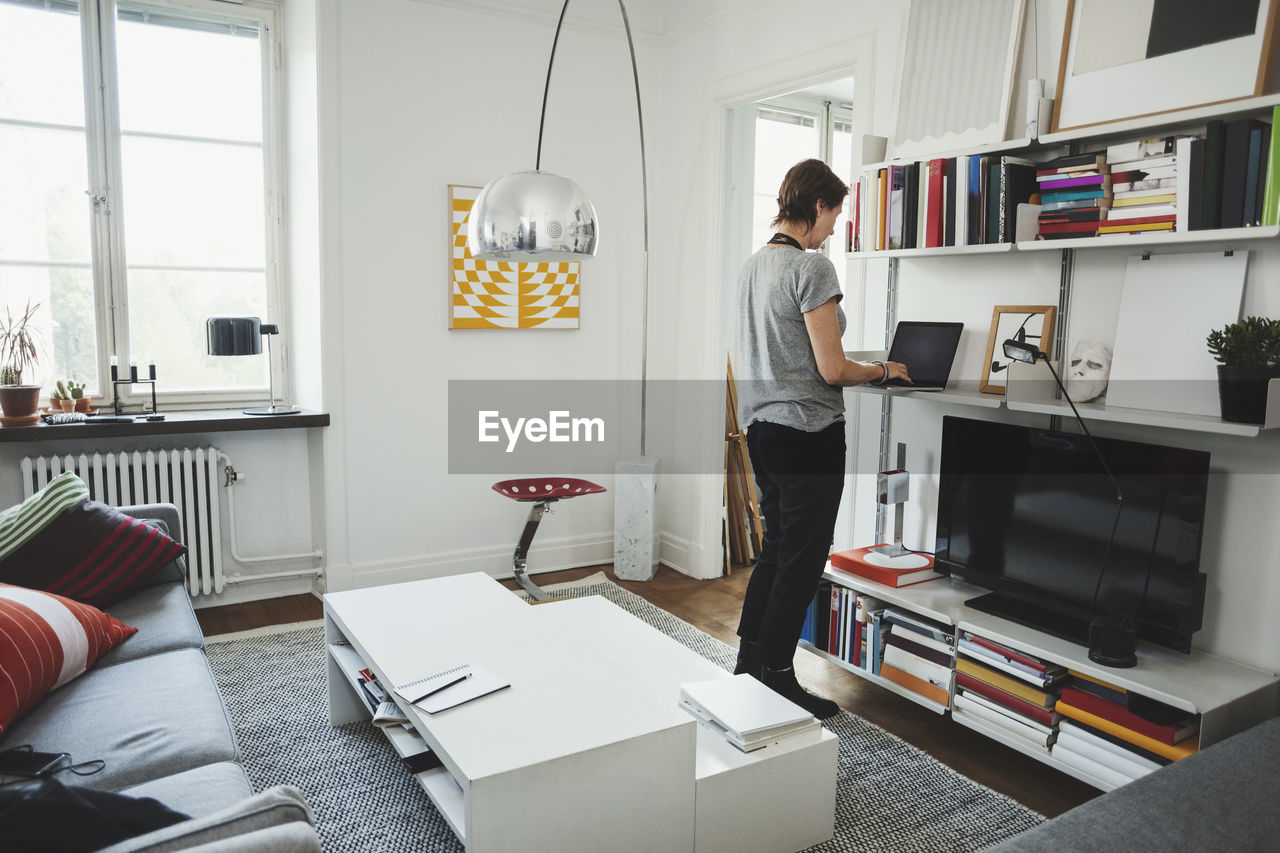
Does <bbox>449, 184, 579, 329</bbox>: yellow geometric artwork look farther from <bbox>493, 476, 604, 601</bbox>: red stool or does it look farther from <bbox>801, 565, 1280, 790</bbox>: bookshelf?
<bbox>801, 565, 1280, 790</bbox>: bookshelf

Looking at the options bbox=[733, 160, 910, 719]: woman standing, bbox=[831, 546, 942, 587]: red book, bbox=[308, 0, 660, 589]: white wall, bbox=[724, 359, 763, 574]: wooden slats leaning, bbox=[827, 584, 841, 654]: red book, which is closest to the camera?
bbox=[733, 160, 910, 719]: woman standing

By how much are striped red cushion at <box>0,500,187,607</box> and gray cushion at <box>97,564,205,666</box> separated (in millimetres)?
52

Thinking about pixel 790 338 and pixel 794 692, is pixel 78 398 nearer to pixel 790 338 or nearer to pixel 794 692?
pixel 790 338

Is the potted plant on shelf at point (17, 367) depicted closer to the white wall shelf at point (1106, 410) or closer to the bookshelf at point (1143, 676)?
the bookshelf at point (1143, 676)

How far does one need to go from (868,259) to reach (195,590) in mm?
3029

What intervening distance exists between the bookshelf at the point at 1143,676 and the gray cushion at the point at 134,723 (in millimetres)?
1883

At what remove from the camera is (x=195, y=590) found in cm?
376

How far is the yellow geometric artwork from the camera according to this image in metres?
3.95

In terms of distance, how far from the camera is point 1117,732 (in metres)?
2.16

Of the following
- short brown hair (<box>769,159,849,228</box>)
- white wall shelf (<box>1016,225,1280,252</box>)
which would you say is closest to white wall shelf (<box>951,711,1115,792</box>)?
white wall shelf (<box>1016,225,1280,252</box>)

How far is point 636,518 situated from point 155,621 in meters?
2.31

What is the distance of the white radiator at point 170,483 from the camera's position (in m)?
3.43

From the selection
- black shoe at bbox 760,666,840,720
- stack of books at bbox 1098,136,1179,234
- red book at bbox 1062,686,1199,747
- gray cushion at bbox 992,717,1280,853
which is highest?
stack of books at bbox 1098,136,1179,234

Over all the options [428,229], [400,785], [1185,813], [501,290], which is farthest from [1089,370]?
[428,229]
